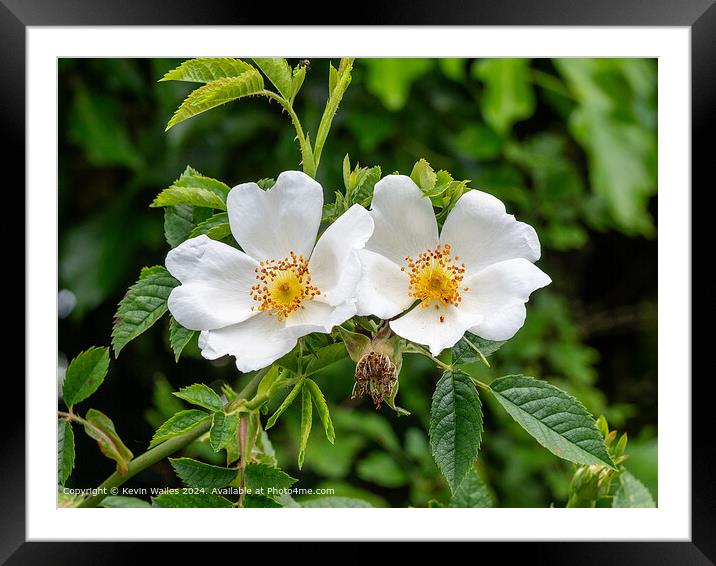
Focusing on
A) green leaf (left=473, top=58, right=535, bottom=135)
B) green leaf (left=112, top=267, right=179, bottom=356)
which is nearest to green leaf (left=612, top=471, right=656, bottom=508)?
green leaf (left=112, top=267, right=179, bottom=356)

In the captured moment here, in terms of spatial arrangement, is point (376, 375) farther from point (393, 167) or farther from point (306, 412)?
point (393, 167)

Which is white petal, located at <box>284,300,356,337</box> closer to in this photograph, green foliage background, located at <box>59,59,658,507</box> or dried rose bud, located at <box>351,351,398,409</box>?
dried rose bud, located at <box>351,351,398,409</box>

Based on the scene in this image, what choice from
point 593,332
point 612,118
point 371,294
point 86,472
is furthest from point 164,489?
point 593,332

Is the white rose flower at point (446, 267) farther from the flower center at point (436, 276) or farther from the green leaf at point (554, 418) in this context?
the green leaf at point (554, 418)
